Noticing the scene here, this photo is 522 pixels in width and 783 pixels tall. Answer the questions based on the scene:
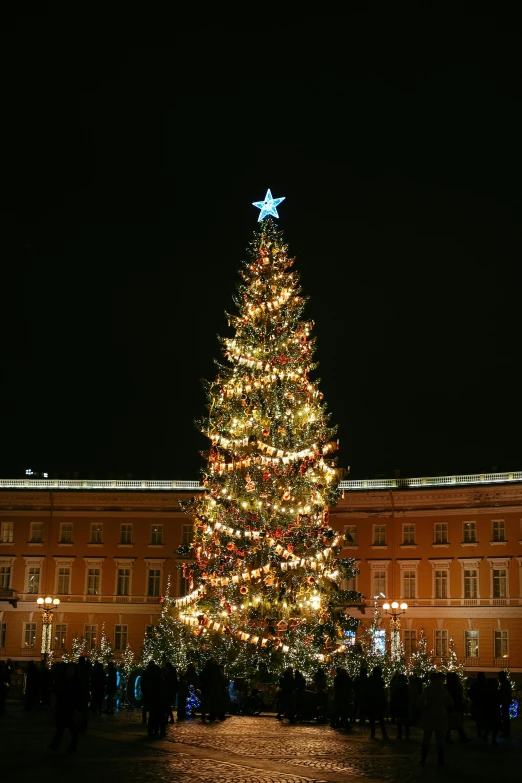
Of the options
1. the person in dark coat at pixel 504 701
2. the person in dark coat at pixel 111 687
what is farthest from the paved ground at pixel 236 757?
the person in dark coat at pixel 111 687

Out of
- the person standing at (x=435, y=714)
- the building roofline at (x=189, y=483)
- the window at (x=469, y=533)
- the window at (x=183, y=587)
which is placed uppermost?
the building roofline at (x=189, y=483)

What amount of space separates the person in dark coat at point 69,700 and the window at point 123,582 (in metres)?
48.8

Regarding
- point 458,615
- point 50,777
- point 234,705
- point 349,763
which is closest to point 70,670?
point 50,777

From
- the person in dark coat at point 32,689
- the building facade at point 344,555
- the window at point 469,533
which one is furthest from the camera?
the window at point 469,533

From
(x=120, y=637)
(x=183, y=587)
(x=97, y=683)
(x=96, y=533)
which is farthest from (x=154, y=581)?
(x=97, y=683)

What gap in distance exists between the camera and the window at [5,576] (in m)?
68.8

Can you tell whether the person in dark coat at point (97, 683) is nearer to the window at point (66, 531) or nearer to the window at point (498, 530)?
the window at point (498, 530)

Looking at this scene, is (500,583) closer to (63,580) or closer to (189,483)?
(189,483)

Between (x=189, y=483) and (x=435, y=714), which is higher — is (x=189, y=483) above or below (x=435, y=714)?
above

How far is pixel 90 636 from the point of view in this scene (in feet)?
222

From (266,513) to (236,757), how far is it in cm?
1545

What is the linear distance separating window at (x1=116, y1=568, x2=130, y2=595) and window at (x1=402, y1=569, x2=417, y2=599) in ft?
53.6

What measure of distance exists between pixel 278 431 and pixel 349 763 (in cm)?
1716

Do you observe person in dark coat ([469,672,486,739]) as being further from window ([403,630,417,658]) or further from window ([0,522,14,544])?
window ([0,522,14,544])
